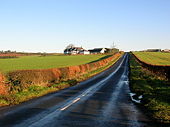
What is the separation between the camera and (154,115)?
10.3 metres

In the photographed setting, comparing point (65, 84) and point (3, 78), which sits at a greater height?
point (3, 78)

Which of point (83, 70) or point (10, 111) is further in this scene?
point (83, 70)

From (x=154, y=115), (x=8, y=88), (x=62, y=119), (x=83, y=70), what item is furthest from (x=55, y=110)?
(x=83, y=70)

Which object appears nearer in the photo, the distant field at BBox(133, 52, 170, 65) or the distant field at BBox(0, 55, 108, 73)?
the distant field at BBox(0, 55, 108, 73)

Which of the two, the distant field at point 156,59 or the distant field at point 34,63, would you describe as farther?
the distant field at point 156,59

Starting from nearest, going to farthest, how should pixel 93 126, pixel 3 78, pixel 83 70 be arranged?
1. pixel 93 126
2. pixel 3 78
3. pixel 83 70

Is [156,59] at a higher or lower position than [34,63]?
higher

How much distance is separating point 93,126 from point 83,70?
34923mm

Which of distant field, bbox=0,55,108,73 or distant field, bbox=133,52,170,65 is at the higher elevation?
distant field, bbox=133,52,170,65

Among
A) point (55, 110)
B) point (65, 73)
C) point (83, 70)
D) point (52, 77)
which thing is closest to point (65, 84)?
point (52, 77)

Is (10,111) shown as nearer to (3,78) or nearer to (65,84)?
(3,78)

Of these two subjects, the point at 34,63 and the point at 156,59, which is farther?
the point at 156,59

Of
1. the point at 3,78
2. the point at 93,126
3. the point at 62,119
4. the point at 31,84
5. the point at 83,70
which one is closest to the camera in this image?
the point at 93,126

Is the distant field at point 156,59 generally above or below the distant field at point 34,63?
above
